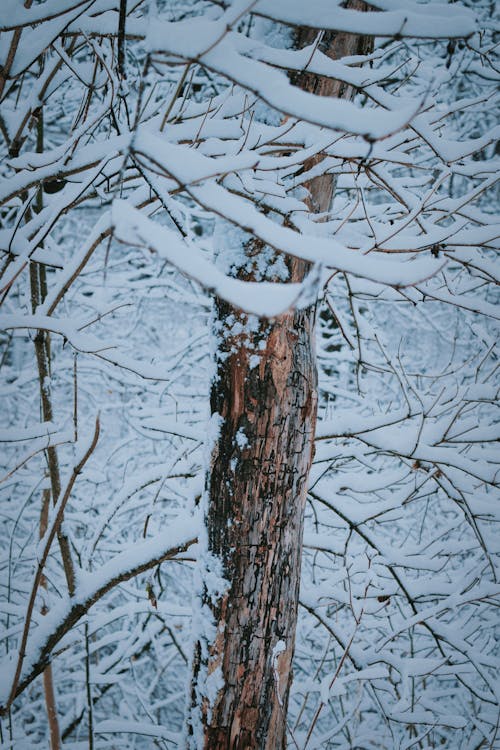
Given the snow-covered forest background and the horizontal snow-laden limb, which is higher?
the snow-covered forest background

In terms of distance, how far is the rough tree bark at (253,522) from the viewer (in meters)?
1.23

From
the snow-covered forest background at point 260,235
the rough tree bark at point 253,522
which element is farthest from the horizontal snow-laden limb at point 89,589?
the rough tree bark at point 253,522

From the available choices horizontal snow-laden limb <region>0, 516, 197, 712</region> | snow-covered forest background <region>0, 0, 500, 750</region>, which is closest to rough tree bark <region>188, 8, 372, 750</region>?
snow-covered forest background <region>0, 0, 500, 750</region>

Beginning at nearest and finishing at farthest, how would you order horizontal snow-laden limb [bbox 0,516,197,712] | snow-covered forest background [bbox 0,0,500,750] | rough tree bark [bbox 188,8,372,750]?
snow-covered forest background [bbox 0,0,500,750] → rough tree bark [bbox 188,8,372,750] → horizontal snow-laden limb [bbox 0,516,197,712]

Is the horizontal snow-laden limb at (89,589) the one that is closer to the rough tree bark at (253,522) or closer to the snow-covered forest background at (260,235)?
the snow-covered forest background at (260,235)

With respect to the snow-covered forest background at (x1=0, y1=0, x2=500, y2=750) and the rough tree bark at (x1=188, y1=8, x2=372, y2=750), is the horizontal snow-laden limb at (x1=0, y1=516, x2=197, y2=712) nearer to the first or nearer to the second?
the snow-covered forest background at (x1=0, y1=0, x2=500, y2=750)

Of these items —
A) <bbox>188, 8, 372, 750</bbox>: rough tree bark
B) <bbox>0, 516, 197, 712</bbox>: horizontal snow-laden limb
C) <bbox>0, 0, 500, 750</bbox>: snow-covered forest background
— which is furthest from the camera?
<bbox>0, 516, 197, 712</bbox>: horizontal snow-laden limb

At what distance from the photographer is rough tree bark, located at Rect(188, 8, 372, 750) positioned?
4.02 feet

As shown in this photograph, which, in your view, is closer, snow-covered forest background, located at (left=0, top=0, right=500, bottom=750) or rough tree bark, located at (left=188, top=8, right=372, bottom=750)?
snow-covered forest background, located at (left=0, top=0, right=500, bottom=750)

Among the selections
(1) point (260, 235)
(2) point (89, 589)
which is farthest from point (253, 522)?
(1) point (260, 235)

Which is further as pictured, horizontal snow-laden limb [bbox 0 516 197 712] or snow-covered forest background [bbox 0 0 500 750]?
horizontal snow-laden limb [bbox 0 516 197 712]

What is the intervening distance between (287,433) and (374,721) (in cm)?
477

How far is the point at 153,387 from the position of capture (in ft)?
12.4

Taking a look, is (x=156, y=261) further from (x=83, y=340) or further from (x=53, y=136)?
(x=83, y=340)
